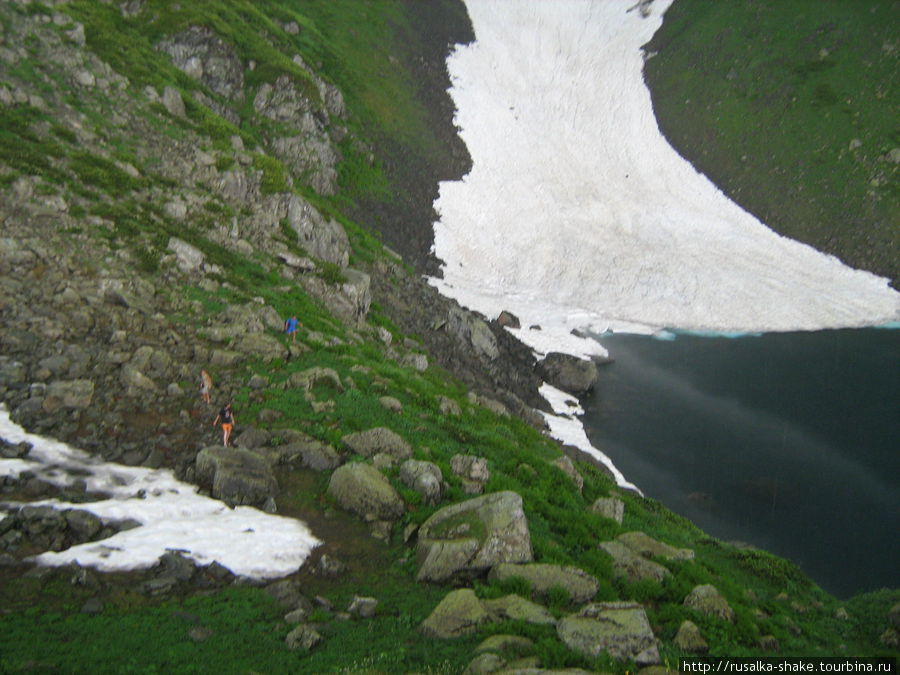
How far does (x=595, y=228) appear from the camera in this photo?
70062mm

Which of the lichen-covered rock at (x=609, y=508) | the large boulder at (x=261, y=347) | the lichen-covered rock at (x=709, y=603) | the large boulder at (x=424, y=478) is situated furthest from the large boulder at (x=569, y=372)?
the lichen-covered rock at (x=709, y=603)

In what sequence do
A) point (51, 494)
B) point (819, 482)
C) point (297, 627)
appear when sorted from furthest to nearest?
point (819, 482) < point (51, 494) < point (297, 627)

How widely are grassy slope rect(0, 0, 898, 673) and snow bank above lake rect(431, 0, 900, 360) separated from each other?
95.1 ft

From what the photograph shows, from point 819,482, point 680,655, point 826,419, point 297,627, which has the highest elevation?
point 826,419

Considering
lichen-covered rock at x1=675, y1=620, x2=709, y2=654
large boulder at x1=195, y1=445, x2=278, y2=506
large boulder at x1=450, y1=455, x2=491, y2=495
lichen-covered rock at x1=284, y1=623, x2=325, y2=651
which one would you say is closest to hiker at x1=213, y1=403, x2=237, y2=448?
large boulder at x1=195, y1=445, x2=278, y2=506

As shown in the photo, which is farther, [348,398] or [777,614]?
[348,398]

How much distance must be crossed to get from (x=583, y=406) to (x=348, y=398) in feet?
85.9

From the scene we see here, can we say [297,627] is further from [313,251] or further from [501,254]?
[501,254]

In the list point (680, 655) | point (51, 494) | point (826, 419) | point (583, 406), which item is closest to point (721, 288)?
point (826, 419)

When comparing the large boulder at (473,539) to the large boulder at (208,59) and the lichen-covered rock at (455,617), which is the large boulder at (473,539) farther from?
the large boulder at (208,59)

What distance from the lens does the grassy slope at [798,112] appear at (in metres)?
69.1

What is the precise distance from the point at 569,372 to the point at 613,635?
34902 millimetres

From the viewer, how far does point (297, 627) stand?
386 inches

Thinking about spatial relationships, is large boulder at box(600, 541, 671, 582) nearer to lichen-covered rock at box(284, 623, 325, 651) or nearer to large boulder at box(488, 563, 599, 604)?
large boulder at box(488, 563, 599, 604)
